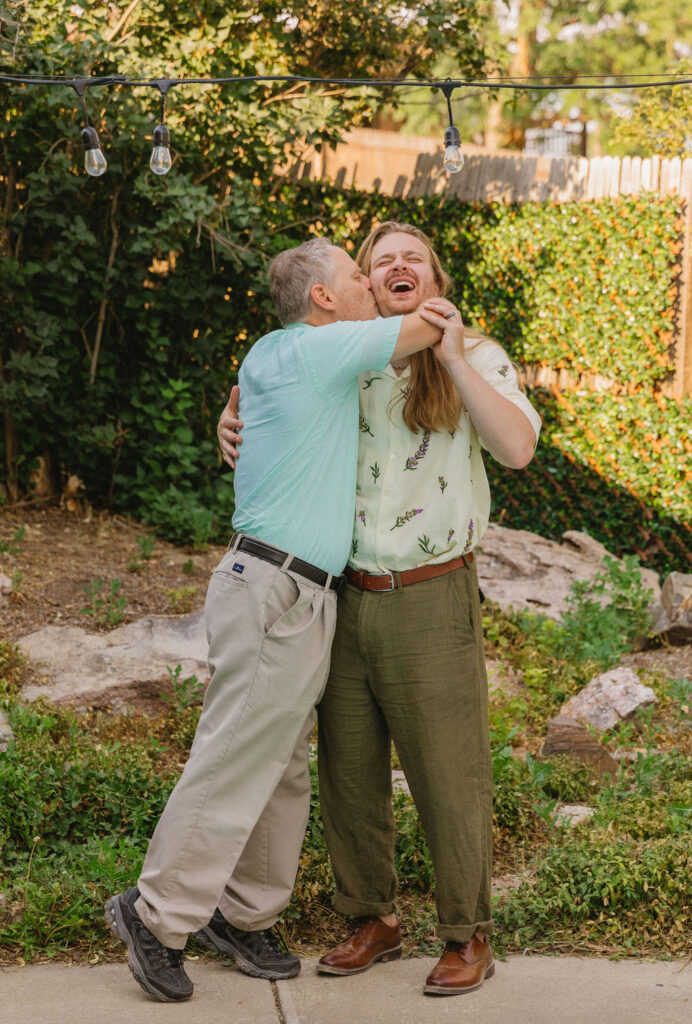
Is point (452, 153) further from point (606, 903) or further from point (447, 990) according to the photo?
point (447, 990)

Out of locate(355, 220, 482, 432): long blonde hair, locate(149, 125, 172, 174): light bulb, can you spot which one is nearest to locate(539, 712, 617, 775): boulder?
locate(355, 220, 482, 432): long blonde hair

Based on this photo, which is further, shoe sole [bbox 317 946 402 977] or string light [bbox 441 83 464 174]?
string light [bbox 441 83 464 174]

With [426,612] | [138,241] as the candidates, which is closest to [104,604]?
[138,241]

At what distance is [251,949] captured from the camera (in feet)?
9.85

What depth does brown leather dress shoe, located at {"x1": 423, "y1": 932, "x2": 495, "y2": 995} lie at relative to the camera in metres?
2.84

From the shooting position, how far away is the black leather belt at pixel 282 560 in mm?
2832

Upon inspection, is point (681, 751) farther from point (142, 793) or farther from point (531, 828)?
point (142, 793)

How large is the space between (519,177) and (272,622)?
5987 millimetres

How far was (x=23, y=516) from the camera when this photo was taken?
6.62 meters

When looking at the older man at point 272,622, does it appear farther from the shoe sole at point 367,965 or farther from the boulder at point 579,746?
the boulder at point 579,746

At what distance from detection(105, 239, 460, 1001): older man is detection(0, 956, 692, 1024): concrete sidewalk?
0.28ft

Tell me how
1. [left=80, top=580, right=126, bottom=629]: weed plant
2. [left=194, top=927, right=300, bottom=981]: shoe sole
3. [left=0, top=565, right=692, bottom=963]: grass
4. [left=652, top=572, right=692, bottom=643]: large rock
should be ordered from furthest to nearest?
[left=652, top=572, right=692, bottom=643]: large rock, [left=80, top=580, right=126, bottom=629]: weed plant, [left=0, top=565, right=692, bottom=963]: grass, [left=194, top=927, right=300, bottom=981]: shoe sole

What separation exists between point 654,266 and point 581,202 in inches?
28.7

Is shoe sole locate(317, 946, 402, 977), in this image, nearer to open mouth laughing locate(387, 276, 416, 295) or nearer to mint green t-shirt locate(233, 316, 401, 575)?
mint green t-shirt locate(233, 316, 401, 575)
